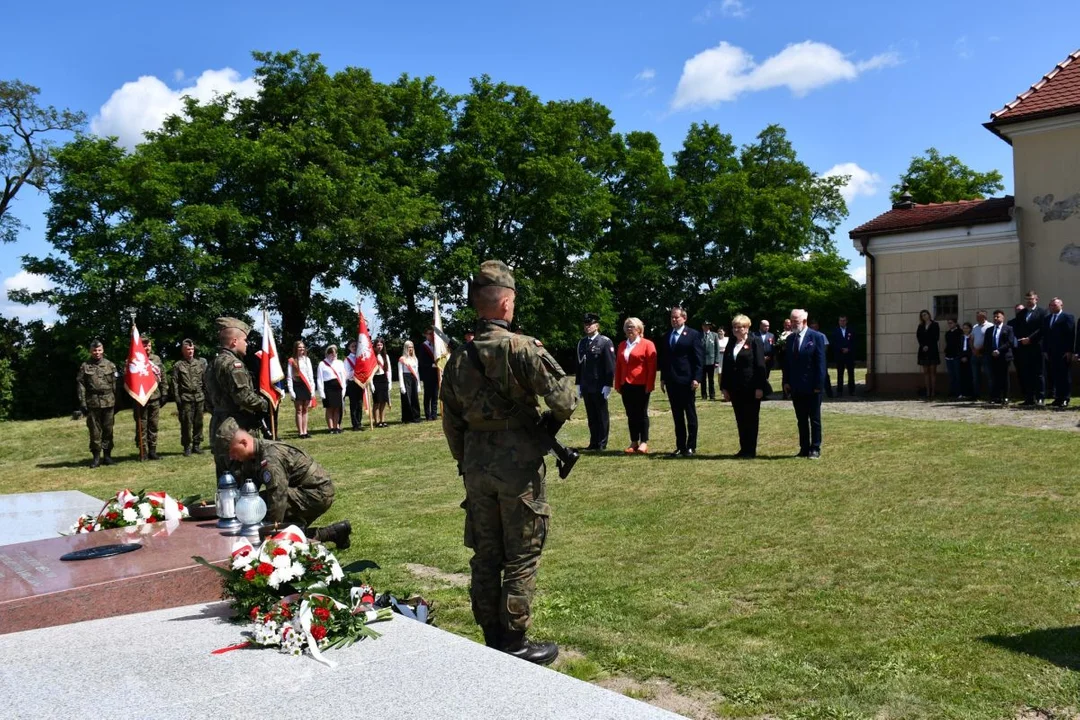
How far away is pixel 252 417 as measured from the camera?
27.9 feet

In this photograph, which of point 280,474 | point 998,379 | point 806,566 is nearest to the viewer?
point 806,566

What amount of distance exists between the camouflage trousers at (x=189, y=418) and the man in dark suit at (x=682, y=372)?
30.2 feet

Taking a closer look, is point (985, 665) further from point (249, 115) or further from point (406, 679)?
point (249, 115)

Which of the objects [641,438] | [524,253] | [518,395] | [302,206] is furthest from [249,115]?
[518,395]

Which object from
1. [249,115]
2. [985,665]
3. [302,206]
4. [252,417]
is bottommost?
[985,665]

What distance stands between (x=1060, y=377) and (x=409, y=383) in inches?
517

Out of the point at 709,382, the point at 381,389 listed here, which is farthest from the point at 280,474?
the point at 709,382

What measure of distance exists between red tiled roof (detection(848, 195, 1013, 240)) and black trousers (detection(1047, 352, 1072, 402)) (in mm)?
4483

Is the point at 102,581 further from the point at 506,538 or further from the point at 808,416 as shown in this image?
the point at 808,416

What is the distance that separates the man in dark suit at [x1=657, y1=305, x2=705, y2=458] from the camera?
480 inches

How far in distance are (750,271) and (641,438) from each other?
1507 inches

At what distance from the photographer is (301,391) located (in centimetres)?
1858

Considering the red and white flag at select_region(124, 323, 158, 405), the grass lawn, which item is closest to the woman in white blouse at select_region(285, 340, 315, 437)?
the red and white flag at select_region(124, 323, 158, 405)

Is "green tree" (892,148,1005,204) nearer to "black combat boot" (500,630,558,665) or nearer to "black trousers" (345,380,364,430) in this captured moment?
"black trousers" (345,380,364,430)
